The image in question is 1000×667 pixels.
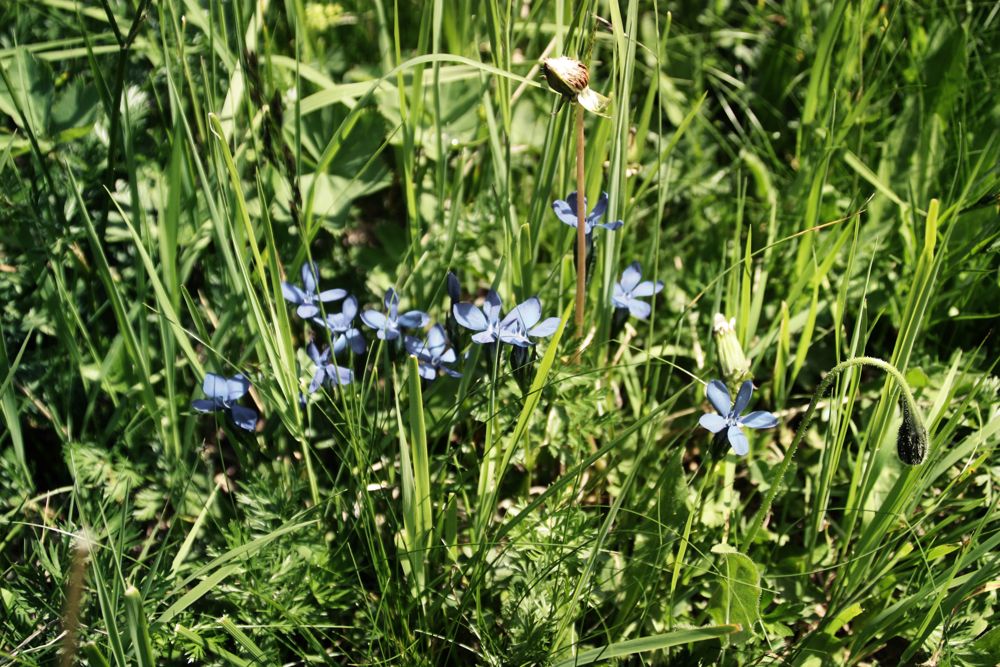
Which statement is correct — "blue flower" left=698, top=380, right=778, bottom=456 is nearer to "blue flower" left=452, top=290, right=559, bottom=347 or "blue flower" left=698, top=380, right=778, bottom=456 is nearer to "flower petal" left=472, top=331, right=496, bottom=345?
"blue flower" left=452, top=290, right=559, bottom=347

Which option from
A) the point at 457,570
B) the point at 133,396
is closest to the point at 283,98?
the point at 133,396

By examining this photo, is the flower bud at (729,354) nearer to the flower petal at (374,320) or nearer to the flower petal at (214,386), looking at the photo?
the flower petal at (374,320)

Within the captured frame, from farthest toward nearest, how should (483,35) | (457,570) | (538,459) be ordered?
(483,35), (538,459), (457,570)


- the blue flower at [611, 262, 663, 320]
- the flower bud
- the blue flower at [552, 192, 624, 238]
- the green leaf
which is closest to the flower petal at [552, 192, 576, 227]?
the blue flower at [552, 192, 624, 238]

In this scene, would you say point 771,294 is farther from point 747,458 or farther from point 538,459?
point 538,459

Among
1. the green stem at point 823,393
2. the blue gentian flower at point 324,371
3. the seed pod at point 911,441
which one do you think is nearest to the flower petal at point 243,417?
the blue gentian flower at point 324,371

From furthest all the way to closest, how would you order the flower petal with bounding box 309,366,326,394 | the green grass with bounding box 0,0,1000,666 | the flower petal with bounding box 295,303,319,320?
the flower petal with bounding box 295,303,319,320
the flower petal with bounding box 309,366,326,394
the green grass with bounding box 0,0,1000,666

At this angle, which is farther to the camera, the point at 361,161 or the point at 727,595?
the point at 361,161
